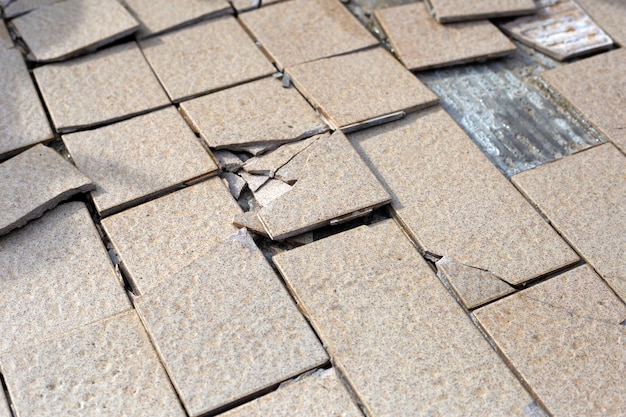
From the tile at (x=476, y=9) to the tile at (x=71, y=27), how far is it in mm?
1457

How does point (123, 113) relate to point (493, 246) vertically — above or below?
above

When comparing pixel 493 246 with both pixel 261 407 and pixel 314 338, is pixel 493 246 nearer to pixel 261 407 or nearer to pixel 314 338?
pixel 314 338

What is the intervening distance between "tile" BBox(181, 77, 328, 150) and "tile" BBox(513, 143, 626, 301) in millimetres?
907

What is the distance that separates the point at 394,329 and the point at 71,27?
2115 mm

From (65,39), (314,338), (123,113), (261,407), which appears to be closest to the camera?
(261,407)

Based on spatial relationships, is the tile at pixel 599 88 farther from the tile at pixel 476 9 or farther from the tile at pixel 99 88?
the tile at pixel 99 88

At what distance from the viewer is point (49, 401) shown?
1.97 metres

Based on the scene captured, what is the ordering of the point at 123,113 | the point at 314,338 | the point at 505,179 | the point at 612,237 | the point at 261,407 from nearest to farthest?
the point at 261,407
the point at 314,338
the point at 612,237
the point at 505,179
the point at 123,113

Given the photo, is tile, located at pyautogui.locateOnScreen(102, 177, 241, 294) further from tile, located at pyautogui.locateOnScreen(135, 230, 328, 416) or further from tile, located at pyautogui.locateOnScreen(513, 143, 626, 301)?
tile, located at pyautogui.locateOnScreen(513, 143, 626, 301)

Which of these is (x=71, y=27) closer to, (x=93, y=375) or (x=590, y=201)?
(x=93, y=375)

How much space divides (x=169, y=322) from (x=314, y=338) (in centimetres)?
46

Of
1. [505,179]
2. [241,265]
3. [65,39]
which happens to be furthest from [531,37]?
[65,39]

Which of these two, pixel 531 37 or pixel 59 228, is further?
pixel 531 37

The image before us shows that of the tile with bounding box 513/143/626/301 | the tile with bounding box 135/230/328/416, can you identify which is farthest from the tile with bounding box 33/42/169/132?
the tile with bounding box 513/143/626/301
